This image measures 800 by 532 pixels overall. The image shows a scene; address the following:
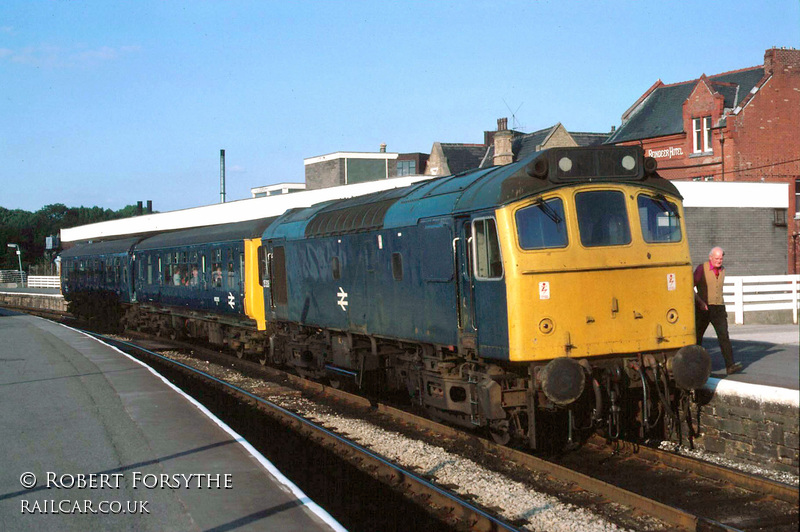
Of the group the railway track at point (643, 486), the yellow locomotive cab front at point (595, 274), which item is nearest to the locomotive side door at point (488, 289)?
the yellow locomotive cab front at point (595, 274)

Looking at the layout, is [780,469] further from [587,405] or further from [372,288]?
[372,288]

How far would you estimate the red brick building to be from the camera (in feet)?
127

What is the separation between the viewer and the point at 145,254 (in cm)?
2878

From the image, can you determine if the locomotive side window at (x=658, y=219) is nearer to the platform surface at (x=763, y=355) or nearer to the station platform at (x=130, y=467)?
the platform surface at (x=763, y=355)

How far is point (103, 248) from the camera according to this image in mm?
34594

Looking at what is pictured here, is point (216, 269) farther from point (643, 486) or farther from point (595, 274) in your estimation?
point (643, 486)

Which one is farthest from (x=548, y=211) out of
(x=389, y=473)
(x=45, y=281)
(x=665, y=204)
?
(x=45, y=281)

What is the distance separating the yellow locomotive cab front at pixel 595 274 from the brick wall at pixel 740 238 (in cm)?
2090

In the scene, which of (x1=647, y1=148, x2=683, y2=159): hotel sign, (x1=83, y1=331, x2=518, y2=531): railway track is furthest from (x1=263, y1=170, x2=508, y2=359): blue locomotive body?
(x1=647, y1=148, x2=683, y2=159): hotel sign

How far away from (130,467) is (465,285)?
441cm

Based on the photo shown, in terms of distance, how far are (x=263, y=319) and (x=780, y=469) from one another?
13.1 m

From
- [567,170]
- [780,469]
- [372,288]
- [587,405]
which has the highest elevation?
[567,170]

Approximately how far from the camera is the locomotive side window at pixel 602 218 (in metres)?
9.20

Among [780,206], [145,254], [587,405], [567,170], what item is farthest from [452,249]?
[780,206]
